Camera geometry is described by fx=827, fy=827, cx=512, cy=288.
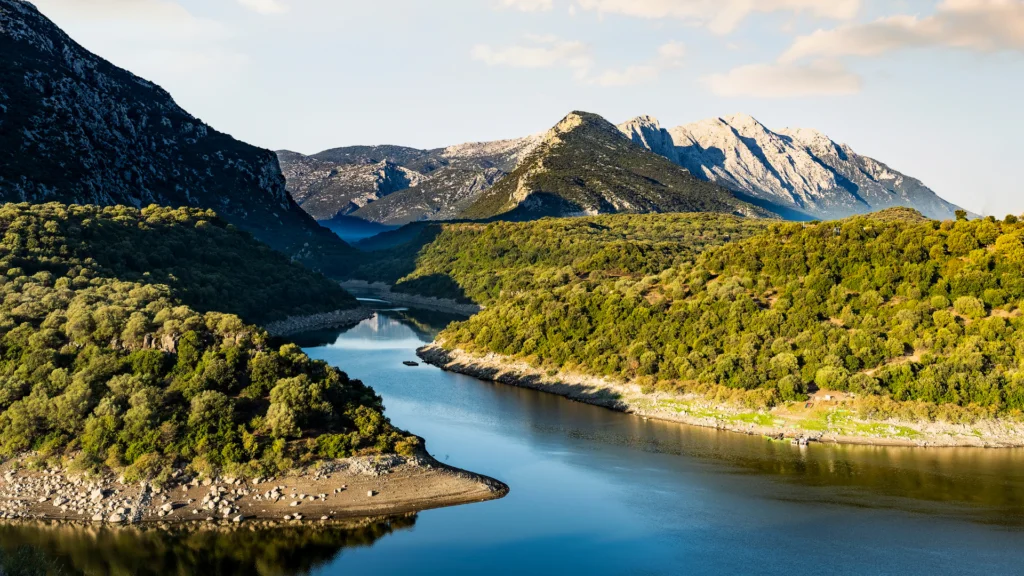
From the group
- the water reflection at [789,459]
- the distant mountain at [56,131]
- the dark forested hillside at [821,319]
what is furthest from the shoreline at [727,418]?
the distant mountain at [56,131]

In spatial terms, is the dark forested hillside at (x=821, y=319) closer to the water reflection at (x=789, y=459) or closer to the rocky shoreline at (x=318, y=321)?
the water reflection at (x=789, y=459)

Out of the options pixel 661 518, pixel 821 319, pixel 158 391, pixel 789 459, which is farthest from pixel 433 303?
pixel 661 518

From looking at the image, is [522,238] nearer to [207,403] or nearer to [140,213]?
[140,213]

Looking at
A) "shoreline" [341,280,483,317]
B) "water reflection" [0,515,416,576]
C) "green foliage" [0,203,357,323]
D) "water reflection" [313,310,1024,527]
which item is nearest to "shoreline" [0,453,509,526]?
"water reflection" [0,515,416,576]

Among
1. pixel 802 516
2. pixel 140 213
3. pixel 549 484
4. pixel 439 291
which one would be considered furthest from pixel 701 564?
pixel 439 291

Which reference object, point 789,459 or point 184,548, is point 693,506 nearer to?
point 789,459

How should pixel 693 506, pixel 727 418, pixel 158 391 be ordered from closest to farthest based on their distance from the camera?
pixel 693 506
pixel 158 391
pixel 727 418

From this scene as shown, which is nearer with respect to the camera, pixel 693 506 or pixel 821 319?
pixel 693 506
